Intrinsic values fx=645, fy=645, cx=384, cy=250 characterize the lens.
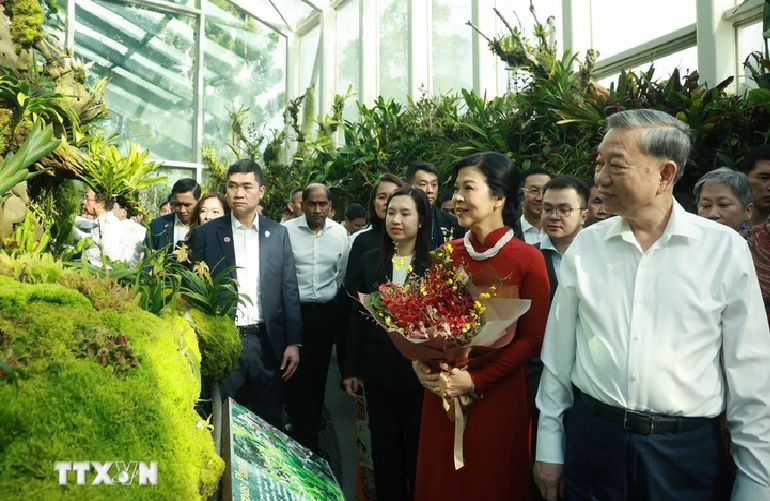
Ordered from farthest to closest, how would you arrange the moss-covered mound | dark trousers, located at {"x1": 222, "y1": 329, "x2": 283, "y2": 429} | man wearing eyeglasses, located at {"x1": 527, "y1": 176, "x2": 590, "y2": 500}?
dark trousers, located at {"x1": 222, "y1": 329, "x2": 283, "y2": 429} < man wearing eyeglasses, located at {"x1": 527, "y1": 176, "x2": 590, "y2": 500} < the moss-covered mound

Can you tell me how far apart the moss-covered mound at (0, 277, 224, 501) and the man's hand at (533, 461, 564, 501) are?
107 cm

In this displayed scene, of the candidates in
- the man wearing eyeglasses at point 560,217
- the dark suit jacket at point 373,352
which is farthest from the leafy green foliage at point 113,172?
the man wearing eyeglasses at point 560,217

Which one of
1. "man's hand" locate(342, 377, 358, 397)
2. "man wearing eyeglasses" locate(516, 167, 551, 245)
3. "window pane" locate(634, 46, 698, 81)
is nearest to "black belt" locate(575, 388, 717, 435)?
"man's hand" locate(342, 377, 358, 397)

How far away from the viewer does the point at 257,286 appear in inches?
153

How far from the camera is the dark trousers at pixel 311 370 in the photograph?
457cm

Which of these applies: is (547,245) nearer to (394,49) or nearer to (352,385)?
(352,385)

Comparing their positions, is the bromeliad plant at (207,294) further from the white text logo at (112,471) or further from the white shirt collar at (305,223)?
the white shirt collar at (305,223)

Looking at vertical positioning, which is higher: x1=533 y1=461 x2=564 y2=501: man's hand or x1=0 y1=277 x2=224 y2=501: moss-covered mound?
x1=0 y1=277 x2=224 y2=501: moss-covered mound

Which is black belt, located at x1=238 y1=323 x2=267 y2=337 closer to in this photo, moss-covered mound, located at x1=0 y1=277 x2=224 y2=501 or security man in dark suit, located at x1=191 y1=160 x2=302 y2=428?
security man in dark suit, located at x1=191 y1=160 x2=302 y2=428

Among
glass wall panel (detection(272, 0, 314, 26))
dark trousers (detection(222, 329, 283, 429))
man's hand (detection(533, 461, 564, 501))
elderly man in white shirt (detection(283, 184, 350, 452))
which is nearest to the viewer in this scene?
man's hand (detection(533, 461, 564, 501))

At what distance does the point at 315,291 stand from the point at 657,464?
11.6ft

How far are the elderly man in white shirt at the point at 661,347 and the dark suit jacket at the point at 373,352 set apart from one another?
3.71 ft

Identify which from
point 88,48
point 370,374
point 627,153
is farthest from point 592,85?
point 88,48

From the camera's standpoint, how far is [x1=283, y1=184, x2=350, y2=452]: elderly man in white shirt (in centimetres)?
467
